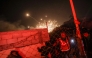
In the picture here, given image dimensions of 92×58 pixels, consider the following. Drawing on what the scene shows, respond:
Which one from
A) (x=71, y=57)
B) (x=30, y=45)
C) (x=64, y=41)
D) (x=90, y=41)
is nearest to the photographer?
(x=64, y=41)

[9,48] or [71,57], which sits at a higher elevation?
[9,48]

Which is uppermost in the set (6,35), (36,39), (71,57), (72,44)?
(6,35)

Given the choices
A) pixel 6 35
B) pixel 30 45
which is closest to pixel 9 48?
pixel 6 35

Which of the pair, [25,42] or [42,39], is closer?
[25,42]

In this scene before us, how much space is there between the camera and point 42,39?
979 cm

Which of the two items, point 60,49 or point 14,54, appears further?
point 60,49

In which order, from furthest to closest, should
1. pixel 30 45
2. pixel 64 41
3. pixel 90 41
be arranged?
pixel 90 41 → pixel 30 45 → pixel 64 41

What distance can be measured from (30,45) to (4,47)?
2.10m

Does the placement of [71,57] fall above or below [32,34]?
below

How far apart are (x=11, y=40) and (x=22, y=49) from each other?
1133 mm

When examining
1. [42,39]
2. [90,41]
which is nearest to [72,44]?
[90,41]

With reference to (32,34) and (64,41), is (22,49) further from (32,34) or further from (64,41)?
(64,41)

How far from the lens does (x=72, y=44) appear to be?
360 inches

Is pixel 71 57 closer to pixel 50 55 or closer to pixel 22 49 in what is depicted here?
pixel 50 55
